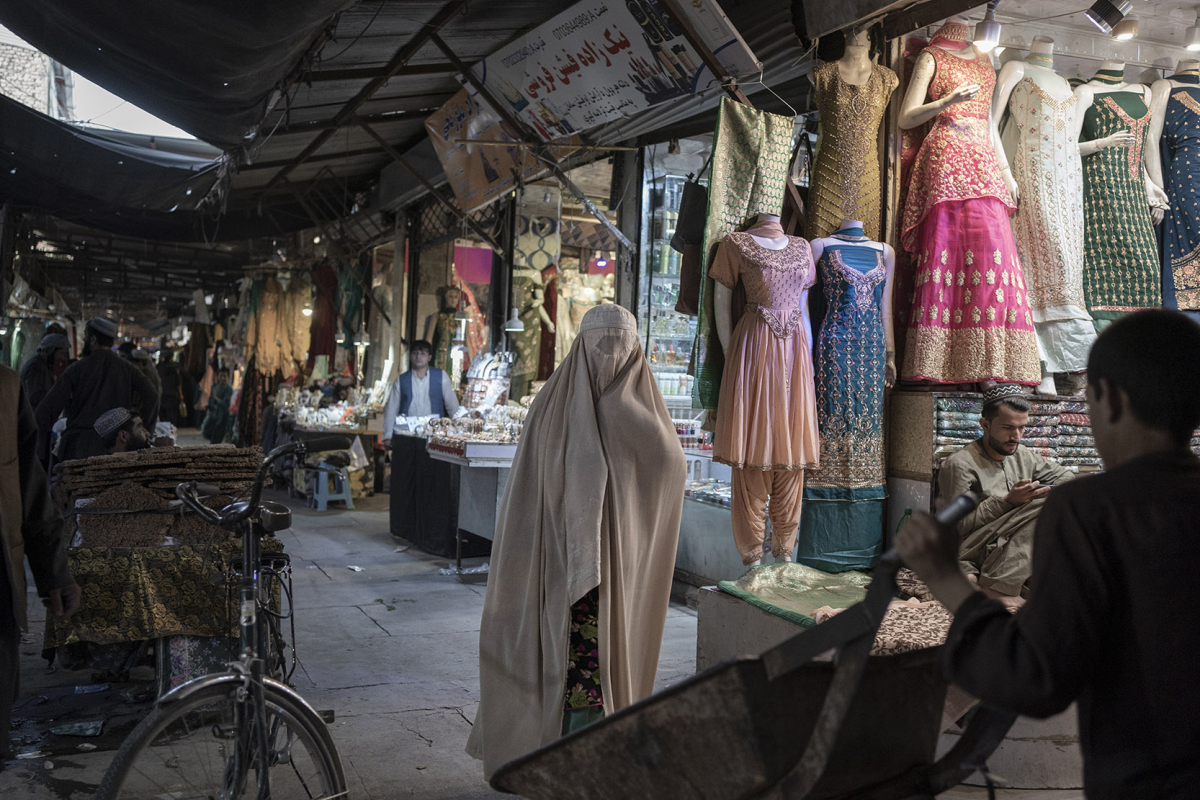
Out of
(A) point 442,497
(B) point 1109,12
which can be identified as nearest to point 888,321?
(B) point 1109,12

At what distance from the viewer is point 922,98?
174 inches

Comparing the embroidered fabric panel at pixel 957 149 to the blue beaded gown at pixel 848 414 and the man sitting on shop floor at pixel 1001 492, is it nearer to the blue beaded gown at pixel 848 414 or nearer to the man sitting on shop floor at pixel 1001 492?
the blue beaded gown at pixel 848 414

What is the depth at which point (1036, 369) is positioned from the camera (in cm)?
438

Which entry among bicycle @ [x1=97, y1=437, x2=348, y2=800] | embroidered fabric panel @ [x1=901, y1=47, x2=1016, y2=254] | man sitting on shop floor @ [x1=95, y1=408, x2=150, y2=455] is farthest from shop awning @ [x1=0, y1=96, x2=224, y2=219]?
embroidered fabric panel @ [x1=901, y1=47, x2=1016, y2=254]

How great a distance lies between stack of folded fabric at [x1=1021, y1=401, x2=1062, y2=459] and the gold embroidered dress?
3.94 ft

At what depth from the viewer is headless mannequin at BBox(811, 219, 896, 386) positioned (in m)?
4.33

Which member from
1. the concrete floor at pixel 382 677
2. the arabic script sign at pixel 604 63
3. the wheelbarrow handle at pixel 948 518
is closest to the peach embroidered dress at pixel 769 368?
the arabic script sign at pixel 604 63

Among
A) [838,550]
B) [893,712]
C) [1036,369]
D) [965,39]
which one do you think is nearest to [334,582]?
[838,550]

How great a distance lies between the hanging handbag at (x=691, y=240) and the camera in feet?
14.8

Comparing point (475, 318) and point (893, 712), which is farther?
point (475, 318)

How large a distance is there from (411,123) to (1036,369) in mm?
7291

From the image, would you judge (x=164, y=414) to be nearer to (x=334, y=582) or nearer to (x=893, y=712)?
(x=334, y=582)

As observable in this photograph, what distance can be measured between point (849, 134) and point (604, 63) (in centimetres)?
180

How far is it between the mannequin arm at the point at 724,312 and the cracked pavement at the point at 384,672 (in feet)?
5.51
